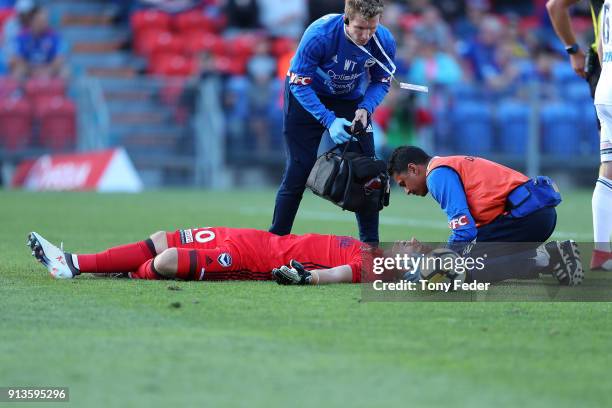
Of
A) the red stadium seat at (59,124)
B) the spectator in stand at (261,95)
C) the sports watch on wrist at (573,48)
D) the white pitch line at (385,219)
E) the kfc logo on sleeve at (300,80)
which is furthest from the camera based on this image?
the spectator in stand at (261,95)

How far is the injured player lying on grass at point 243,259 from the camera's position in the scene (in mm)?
7168

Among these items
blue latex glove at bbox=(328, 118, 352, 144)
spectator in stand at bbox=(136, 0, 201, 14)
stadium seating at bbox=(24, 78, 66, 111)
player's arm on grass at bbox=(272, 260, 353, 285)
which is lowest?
player's arm on grass at bbox=(272, 260, 353, 285)

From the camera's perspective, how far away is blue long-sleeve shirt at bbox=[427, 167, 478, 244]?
682cm

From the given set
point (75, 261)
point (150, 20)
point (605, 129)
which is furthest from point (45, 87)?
point (605, 129)

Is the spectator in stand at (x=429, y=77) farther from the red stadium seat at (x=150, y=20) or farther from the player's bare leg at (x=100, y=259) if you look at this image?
the player's bare leg at (x=100, y=259)

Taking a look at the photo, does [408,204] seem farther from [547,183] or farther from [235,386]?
[235,386]

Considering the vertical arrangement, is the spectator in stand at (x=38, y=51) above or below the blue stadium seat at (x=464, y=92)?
above

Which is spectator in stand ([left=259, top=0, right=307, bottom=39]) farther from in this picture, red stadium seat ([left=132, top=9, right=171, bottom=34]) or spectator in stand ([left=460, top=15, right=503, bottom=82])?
→ spectator in stand ([left=460, top=15, right=503, bottom=82])

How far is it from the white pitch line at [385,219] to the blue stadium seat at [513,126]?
609 centimetres

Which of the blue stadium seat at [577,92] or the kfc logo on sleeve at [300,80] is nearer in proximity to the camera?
the kfc logo on sleeve at [300,80]

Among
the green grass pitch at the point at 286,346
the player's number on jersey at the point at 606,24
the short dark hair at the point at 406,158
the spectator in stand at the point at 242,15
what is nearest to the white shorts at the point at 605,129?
the player's number on jersey at the point at 606,24

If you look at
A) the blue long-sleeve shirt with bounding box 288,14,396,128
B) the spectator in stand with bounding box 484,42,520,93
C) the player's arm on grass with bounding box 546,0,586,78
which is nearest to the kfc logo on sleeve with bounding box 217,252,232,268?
the blue long-sleeve shirt with bounding box 288,14,396,128

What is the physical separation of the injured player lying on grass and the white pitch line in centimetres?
383

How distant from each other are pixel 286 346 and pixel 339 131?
299cm
